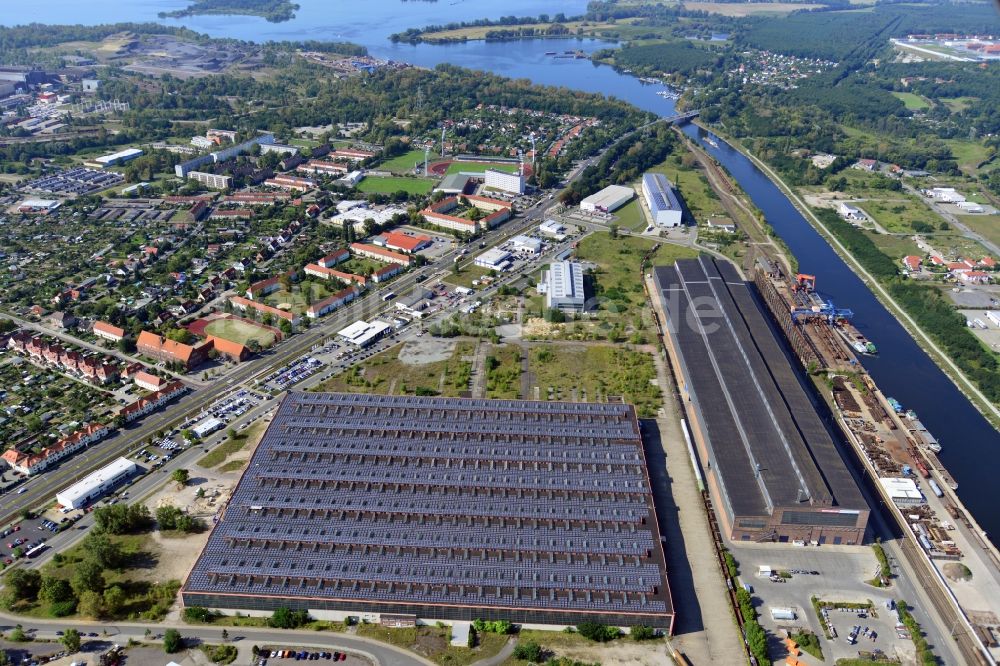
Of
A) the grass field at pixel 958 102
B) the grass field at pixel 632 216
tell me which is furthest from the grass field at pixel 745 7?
the grass field at pixel 632 216

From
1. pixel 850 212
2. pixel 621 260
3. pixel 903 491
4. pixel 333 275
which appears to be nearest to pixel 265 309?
pixel 333 275


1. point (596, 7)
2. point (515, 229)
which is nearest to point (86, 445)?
point (515, 229)

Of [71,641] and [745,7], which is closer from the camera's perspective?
[71,641]

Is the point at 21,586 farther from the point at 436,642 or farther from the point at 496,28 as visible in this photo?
the point at 496,28

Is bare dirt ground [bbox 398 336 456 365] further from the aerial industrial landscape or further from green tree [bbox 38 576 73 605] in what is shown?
green tree [bbox 38 576 73 605]

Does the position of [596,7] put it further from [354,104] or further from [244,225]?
[244,225]

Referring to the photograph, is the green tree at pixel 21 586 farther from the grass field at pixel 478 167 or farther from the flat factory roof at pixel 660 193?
the grass field at pixel 478 167
